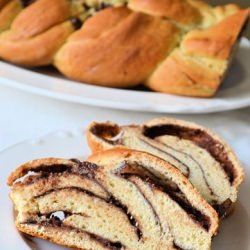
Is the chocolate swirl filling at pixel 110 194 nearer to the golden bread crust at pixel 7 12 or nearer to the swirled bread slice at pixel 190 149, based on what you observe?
the swirled bread slice at pixel 190 149

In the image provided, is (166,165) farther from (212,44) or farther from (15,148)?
(212,44)

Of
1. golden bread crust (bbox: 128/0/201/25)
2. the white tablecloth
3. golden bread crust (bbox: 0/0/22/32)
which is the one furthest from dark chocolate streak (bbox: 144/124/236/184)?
golden bread crust (bbox: 0/0/22/32)

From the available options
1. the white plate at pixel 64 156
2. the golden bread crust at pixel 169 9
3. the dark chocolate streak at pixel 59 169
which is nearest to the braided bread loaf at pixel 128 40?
the golden bread crust at pixel 169 9

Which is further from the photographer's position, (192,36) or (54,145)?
(192,36)

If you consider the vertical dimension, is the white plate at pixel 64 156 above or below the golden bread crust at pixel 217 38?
above

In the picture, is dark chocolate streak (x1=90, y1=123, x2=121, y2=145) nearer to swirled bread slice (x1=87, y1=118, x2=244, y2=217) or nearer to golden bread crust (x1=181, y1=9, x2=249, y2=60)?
swirled bread slice (x1=87, y1=118, x2=244, y2=217)

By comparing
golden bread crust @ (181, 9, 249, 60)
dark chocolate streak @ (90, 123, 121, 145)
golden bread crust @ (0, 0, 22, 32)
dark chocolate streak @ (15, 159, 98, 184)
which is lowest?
golden bread crust @ (181, 9, 249, 60)

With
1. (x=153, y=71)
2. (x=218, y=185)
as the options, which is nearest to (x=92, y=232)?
(x=218, y=185)
